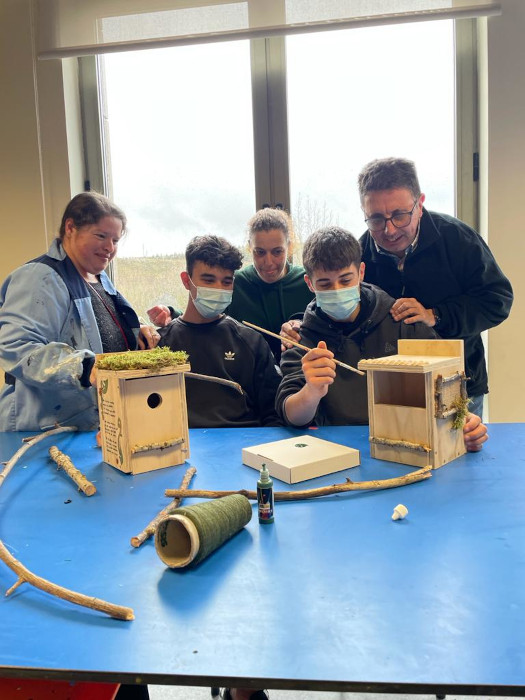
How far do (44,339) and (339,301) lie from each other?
1156mm

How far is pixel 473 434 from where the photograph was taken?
152 centimetres

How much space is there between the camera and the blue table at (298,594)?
66 cm

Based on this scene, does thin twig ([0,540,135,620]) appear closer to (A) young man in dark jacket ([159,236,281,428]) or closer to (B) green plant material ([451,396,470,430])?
(B) green plant material ([451,396,470,430])

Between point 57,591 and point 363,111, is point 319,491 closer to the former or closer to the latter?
point 57,591

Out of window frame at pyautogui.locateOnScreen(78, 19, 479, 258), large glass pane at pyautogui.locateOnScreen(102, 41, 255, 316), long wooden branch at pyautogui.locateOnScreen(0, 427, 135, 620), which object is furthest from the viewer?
large glass pane at pyautogui.locateOnScreen(102, 41, 255, 316)

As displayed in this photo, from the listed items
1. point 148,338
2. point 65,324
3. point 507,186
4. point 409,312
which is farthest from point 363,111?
point 65,324

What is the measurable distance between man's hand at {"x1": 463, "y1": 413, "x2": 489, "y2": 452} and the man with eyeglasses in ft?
1.99

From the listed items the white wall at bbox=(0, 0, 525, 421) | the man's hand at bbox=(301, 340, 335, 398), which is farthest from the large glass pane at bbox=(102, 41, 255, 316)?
the man's hand at bbox=(301, 340, 335, 398)

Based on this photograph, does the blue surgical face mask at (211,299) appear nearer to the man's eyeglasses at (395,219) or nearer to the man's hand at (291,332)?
the man's hand at (291,332)

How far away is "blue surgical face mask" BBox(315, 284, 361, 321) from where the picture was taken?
1.92m

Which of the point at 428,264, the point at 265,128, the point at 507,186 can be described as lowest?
the point at 428,264

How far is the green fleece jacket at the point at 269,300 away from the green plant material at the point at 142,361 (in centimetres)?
115

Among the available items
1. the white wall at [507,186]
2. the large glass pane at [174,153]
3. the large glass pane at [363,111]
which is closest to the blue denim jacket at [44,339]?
the large glass pane at [174,153]

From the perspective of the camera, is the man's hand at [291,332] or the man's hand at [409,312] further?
the man's hand at [291,332]
